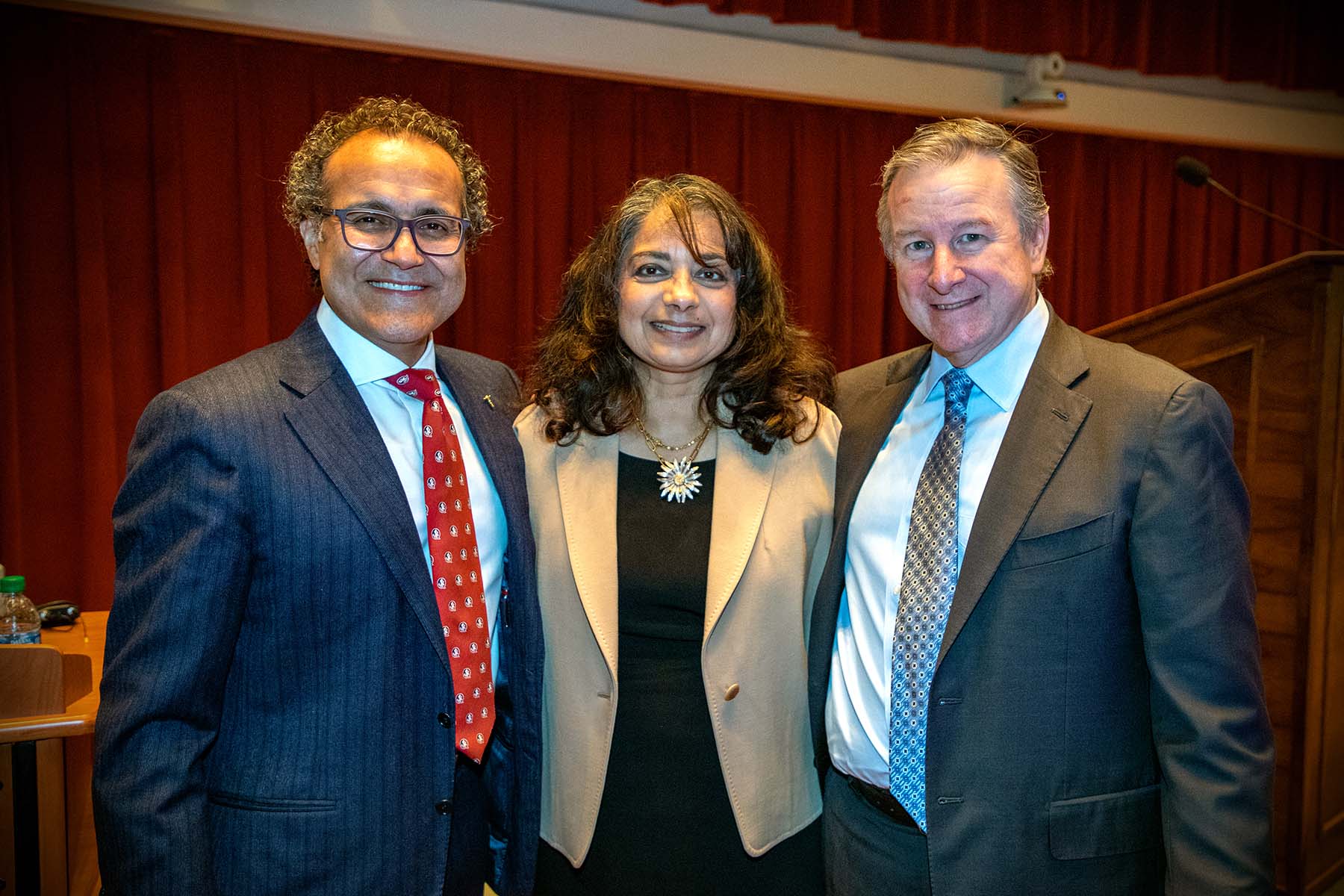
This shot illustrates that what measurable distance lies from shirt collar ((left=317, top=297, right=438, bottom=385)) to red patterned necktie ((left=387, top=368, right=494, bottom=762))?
3cm

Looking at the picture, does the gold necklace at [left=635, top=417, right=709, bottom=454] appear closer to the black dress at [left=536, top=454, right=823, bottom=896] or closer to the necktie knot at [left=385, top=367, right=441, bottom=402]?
the black dress at [left=536, top=454, right=823, bottom=896]

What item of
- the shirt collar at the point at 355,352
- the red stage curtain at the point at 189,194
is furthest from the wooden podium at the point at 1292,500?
the red stage curtain at the point at 189,194

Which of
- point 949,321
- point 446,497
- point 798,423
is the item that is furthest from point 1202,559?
point 446,497

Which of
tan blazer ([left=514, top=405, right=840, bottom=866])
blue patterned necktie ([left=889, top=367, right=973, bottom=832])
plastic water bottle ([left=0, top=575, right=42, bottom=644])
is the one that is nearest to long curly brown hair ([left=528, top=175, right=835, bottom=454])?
tan blazer ([left=514, top=405, right=840, bottom=866])

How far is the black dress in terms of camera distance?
1.87m

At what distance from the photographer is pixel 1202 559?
4.62ft

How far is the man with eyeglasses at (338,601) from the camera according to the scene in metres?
1.39

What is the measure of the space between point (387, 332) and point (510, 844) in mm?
977

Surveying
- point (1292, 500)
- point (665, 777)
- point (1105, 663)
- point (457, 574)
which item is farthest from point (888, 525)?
point (1292, 500)

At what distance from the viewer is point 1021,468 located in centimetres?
154

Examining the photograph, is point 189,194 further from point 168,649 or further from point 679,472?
point 168,649

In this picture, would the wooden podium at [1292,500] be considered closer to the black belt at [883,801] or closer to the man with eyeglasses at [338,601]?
the black belt at [883,801]

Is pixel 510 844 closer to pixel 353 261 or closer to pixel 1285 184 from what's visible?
pixel 353 261

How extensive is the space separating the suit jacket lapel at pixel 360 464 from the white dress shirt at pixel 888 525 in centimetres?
74
